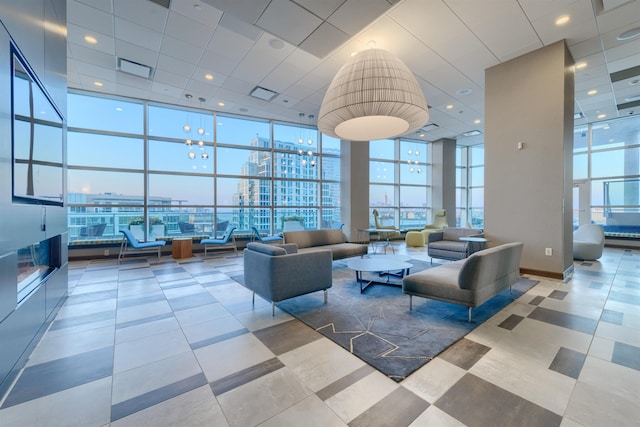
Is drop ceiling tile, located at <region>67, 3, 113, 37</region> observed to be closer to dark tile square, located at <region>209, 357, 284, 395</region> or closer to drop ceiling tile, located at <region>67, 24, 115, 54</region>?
drop ceiling tile, located at <region>67, 24, 115, 54</region>

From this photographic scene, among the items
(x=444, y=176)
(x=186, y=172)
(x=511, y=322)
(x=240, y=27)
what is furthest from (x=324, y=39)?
(x=444, y=176)

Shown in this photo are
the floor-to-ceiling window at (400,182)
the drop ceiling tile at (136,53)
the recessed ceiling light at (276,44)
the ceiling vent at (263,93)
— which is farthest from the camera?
the floor-to-ceiling window at (400,182)

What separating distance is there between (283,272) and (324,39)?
3.29 metres

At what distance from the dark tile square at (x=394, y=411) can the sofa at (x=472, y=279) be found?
136 cm

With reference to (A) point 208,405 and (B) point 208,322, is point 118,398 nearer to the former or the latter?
(A) point 208,405

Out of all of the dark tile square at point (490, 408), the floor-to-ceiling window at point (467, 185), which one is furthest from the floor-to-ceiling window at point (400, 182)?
the dark tile square at point (490, 408)

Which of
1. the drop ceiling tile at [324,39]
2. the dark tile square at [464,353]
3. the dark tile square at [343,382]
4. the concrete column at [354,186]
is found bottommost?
the dark tile square at [343,382]

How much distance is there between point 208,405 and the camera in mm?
1530

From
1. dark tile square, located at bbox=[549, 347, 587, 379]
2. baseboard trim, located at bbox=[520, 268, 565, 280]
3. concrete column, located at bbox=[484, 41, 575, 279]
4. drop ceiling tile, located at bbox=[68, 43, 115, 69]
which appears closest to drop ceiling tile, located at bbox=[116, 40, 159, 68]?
drop ceiling tile, located at bbox=[68, 43, 115, 69]

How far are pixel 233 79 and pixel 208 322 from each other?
4.92m

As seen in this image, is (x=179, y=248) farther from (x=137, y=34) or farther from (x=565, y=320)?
(x=565, y=320)

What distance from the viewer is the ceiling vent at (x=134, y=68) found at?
4777 millimetres

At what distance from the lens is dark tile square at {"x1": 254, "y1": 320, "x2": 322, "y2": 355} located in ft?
7.25

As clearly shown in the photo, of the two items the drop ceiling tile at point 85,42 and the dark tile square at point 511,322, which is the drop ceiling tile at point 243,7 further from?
the dark tile square at point 511,322
